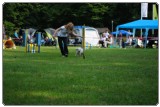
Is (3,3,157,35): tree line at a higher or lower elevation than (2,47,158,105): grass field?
higher

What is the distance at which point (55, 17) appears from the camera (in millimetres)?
46219

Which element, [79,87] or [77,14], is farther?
[77,14]

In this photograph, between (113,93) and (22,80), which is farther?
(22,80)

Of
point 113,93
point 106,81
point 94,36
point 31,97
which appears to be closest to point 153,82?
point 106,81

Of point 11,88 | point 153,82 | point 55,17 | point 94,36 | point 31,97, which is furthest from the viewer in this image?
point 55,17

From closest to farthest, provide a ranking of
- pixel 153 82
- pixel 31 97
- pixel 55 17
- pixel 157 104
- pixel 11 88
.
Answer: pixel 157 104
pixel 31 97
pixel 11 88
pixel 153 82
pixel 55 17

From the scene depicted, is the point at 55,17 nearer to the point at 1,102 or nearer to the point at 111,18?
the point at 111,18

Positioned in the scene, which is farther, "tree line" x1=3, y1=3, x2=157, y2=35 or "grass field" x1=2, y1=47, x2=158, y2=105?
"tree line" x1=3, y1=3, x2=157, y2=35

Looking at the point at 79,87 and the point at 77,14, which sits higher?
the point at 77,14

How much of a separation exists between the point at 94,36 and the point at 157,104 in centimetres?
3160

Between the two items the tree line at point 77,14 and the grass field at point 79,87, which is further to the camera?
the tree line at point 77,14

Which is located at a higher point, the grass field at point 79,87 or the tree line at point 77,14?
the tree line at point 77,14

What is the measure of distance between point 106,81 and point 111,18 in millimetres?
40429

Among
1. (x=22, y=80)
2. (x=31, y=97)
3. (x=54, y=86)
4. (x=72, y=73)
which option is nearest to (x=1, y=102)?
(x=31, y=97)
